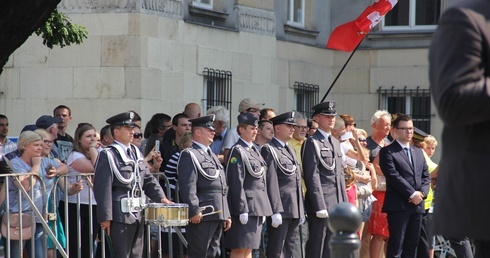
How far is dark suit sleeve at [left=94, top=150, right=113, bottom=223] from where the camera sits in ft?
36.1

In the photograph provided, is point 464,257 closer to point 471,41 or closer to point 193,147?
point 193,147

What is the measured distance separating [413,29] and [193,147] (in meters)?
13.2

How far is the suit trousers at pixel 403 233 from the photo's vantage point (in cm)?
1384

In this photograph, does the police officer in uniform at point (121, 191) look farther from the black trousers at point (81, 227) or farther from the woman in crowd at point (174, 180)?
the woman in crowd at point (174, 180)

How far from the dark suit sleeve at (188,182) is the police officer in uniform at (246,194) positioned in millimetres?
652

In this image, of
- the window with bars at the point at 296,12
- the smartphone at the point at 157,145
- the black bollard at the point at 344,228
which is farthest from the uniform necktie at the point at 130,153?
the window with bars at the point at 296,12

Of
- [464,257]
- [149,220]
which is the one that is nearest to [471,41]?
[149,220]

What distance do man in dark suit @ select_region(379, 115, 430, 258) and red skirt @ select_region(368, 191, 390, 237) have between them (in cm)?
51

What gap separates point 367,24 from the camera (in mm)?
20375

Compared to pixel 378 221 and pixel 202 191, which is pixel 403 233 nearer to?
pixel 378 221

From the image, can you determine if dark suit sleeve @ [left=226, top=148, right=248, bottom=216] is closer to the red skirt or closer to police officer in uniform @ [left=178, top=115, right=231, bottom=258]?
police officer in uniform @ [left=178, top=115, right=231, bottom=258]

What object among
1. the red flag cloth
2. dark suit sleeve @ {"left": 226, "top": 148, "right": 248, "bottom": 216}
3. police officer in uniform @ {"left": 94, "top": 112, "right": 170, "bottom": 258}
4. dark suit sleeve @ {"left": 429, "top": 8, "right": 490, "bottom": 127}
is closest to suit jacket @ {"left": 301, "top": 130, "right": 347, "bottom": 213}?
dark suit sleeve @ {"left": 226, "top": 148, "right": 248, "bottom": 216}

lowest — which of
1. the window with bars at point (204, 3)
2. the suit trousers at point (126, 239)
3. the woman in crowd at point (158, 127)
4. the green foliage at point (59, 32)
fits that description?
the suit trousers at point (126, 239)

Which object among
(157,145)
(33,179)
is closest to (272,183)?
(157,145)
